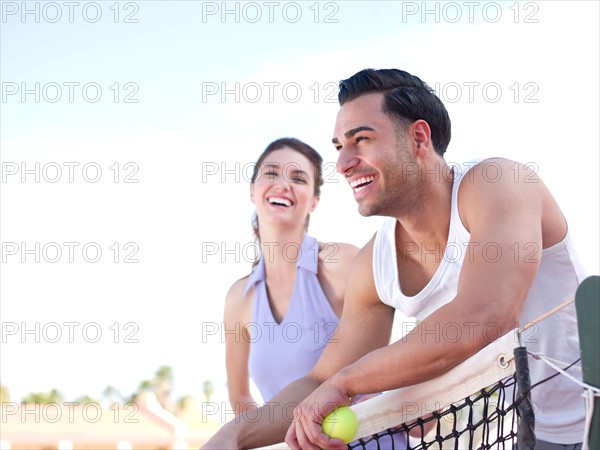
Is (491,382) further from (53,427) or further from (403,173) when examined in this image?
(53,427)

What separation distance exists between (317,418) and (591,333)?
1290 millimetres

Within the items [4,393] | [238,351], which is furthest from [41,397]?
[238,351]

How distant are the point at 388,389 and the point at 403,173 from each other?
1057mm

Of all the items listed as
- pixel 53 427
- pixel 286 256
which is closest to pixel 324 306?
pixel 286 256

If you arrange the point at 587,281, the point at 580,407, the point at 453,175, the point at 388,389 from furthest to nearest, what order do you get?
the point at 453,175 < the point at 580,407 < the point at 388,389 < the point at 587,281

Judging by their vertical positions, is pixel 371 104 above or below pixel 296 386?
above

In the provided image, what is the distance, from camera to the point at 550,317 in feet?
10.9

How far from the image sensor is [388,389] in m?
3.05

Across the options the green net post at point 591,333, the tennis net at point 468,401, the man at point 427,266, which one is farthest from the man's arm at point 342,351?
the green net post at point 591,333

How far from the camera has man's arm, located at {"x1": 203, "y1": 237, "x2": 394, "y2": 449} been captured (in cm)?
364

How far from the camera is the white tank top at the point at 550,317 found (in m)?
3.30

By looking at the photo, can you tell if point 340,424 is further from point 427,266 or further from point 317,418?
point 427,266

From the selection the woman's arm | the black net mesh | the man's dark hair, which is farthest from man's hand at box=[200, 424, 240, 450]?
the woman's arm

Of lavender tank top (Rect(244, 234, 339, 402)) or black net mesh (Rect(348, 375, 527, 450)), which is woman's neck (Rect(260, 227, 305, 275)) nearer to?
lavender tank top (Rect(244, 234, 339, 402))
